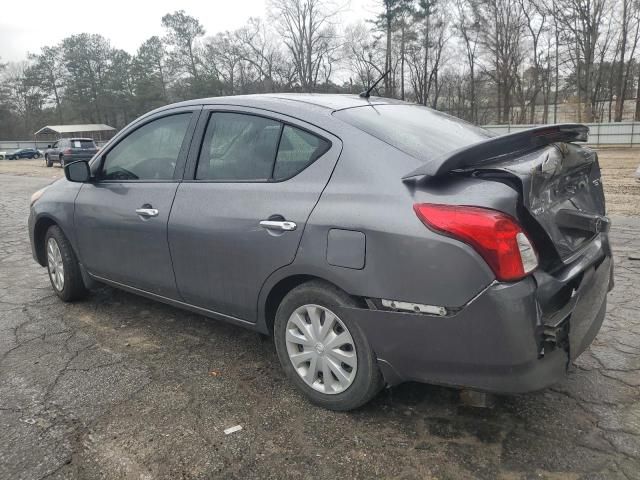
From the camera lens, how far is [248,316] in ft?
9.48

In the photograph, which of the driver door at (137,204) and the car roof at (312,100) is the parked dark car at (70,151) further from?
the car roof at (312,100)

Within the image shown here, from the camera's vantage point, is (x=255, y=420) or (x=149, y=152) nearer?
(x=255, y=420)

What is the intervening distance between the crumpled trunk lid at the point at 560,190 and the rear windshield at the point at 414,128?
39cm

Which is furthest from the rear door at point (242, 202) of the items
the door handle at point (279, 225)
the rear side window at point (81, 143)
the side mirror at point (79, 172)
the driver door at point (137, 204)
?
the rear side window at point (81, 143)

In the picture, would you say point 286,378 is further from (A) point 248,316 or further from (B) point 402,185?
(B) point 402,185

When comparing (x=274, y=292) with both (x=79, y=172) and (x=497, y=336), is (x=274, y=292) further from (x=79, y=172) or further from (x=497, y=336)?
(x=79, y=172)

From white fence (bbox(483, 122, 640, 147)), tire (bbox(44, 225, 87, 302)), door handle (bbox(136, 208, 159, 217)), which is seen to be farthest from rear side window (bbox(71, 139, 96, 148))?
door handle (bbox(136, 208, 159, 217))

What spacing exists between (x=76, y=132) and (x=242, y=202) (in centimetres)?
6999

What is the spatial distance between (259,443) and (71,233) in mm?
2603

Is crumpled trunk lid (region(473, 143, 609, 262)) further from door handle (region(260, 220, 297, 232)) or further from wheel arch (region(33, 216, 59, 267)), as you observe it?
wheel arch (region(33, 216, 59, 267))

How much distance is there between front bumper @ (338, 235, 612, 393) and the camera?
→ 6.60 feet

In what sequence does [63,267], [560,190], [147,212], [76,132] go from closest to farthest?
[560,190] < [147,212] < [63,267] < [76,132]

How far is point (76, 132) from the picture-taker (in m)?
64.5

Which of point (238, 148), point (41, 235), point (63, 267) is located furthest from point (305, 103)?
point (41, 235)
